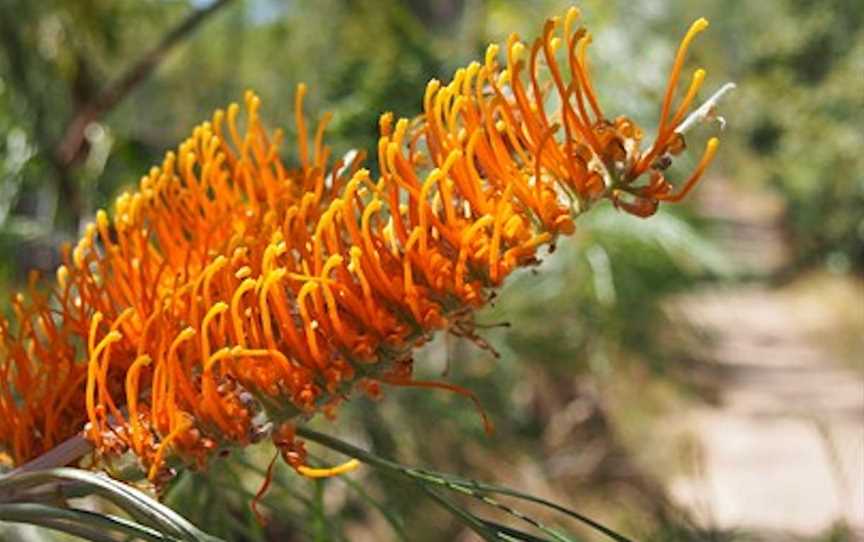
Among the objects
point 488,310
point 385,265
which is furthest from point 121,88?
point 385,265

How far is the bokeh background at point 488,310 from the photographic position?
4.65ft

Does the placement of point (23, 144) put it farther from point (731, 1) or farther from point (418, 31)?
point (731, 1)

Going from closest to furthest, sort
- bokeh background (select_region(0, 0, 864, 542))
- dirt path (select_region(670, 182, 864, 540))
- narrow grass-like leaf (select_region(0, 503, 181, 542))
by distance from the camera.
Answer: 1. narrow grass-like leaf (select_region(0, 503, 181, 542))
2. bokeh background (select_region(0, 0, 864, 542))
3. dirt path (select_region(670, 182, 864, 540))

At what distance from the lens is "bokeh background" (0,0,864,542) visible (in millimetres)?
1418

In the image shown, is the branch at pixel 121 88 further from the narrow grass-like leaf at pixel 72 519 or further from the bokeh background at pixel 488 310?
the narrow grass-like leaf at pixel 72 519

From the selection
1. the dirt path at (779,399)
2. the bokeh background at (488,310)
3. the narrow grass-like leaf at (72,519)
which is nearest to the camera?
the narrow grass-like leaf at (72,519)

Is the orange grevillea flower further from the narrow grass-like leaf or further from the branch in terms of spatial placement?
the branch

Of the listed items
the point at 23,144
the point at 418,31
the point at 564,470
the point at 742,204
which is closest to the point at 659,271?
the point at 418,31

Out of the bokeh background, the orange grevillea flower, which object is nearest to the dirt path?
the bokeh background

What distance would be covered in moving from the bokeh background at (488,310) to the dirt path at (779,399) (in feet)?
0.07

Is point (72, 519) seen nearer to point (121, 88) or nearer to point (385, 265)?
point (385, 265)

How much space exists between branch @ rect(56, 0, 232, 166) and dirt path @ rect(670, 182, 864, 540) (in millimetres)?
990

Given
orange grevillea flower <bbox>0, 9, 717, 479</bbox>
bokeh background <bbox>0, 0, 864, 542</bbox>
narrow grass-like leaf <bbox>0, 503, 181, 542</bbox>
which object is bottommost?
narrow grass-like leaf <bbox>0, 503, 181, 542</bbox>

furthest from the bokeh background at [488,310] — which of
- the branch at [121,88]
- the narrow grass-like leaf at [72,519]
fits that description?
the narrow grass-like leaf at [72,519]
